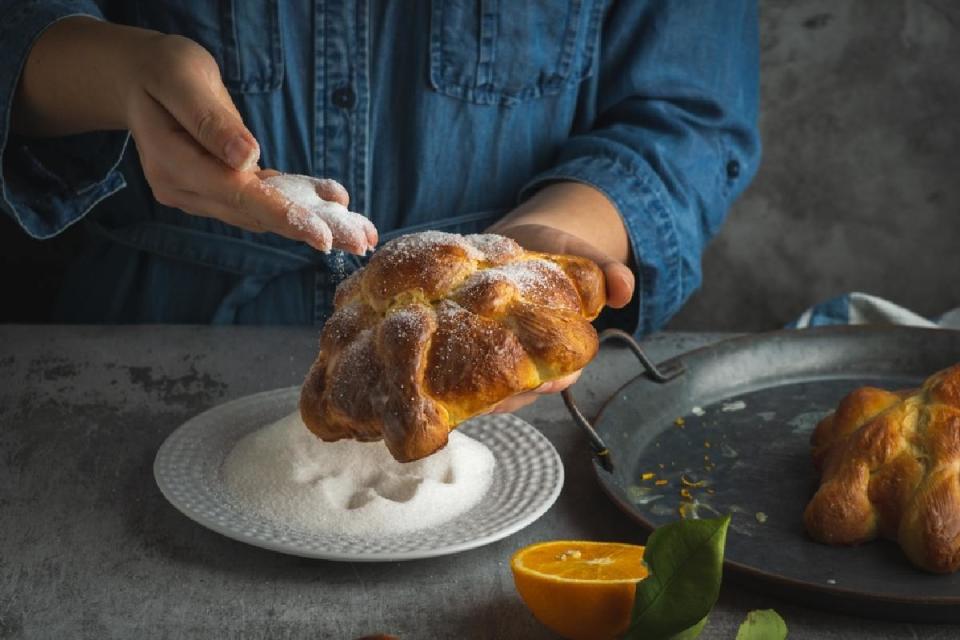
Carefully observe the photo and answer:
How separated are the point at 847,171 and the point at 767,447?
1.32m

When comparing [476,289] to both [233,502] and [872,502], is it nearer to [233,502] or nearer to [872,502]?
[233,502]

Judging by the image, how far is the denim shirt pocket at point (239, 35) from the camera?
162 centimetres

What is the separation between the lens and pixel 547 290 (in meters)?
1.12

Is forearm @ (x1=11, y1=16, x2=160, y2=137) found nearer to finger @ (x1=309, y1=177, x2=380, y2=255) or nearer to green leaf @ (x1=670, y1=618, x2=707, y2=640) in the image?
finger @ (x1=309, y1=177, x2=380, y2=255)

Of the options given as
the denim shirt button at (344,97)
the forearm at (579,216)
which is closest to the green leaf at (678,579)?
the forearm at (579,216)

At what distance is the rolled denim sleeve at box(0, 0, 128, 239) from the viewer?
4.83 feet

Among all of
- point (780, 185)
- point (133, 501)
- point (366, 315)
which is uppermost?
point (366, 315)

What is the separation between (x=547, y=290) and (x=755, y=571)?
0.33m

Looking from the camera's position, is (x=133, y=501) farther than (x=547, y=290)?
Yes

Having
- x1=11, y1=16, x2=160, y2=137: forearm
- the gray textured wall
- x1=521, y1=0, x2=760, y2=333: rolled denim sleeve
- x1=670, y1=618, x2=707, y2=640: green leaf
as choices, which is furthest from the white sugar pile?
the gray textured wall

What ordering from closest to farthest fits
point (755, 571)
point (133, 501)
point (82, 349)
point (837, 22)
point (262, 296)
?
point (755, 571) < point (133, 501) < point (82, 349) < point (262, 296) < point (837, 22)

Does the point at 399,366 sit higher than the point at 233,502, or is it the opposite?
the point at 399,366

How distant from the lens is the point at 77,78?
1.39 metres

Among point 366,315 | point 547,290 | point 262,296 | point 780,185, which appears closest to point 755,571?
point 547,290
